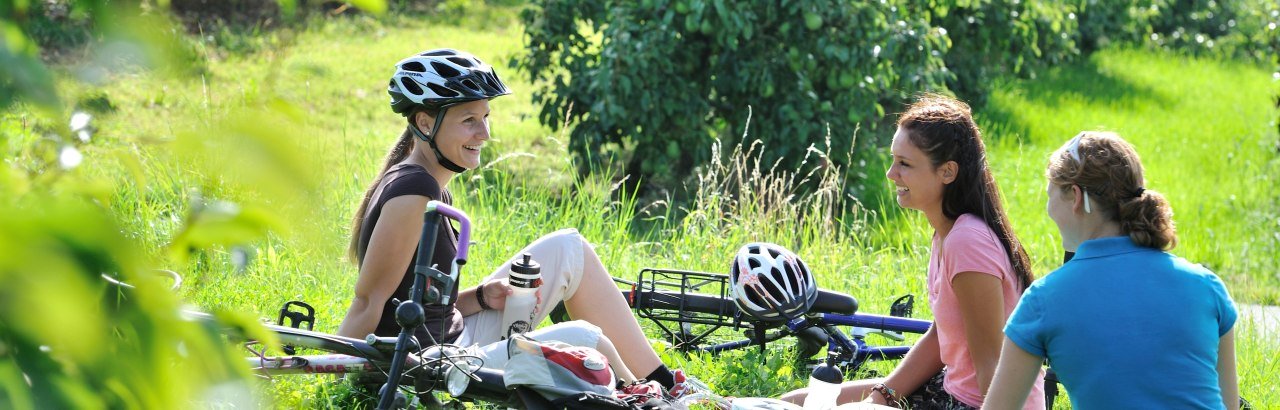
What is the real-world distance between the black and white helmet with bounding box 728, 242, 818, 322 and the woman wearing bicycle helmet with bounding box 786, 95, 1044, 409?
1.71 feet

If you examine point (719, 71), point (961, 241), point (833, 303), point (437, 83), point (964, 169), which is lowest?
point (719, 71)

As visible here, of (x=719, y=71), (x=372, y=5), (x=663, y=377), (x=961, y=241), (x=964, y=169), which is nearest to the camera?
(x=372, y=5)

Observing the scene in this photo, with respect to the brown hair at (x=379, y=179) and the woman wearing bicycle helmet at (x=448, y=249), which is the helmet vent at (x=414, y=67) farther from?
the brown hair at (x=379, y=179)

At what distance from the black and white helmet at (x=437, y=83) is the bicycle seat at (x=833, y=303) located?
52.5 inches

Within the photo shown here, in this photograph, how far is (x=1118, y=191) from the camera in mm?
2953

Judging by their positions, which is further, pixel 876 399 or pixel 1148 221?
pixel 876 399

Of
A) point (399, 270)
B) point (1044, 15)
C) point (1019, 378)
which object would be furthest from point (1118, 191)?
point (1044, 15)

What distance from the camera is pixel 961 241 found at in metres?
3.49

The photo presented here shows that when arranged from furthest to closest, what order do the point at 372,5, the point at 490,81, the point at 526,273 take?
the point at 490,81 → the point at 526,273 → the point at 372,5

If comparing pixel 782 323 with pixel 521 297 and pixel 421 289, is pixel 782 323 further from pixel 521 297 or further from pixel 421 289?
pixel 421 289

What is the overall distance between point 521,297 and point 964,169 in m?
1.46

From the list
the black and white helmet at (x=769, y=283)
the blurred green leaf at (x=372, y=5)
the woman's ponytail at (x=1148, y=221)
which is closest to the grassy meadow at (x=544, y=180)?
the blurred green leaf at (x=372, y=5)

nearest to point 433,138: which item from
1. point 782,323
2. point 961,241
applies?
point 782,323

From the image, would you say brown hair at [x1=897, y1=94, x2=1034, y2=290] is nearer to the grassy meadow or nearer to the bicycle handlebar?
the grassy meadow
